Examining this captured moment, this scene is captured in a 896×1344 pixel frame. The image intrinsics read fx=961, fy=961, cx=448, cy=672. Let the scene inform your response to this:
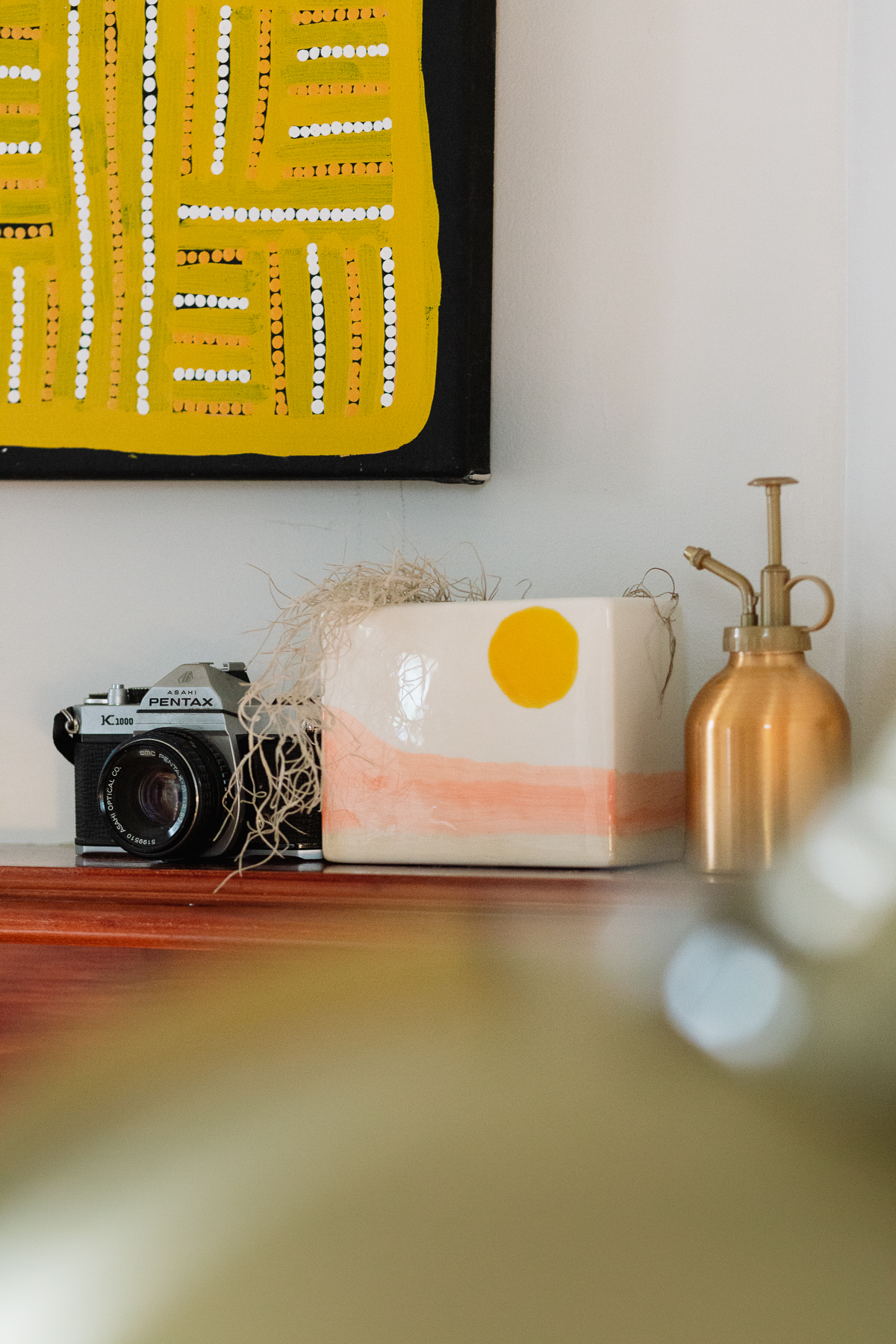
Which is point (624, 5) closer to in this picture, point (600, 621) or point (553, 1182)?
point (600, 621)

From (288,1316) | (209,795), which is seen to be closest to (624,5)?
(209,795)

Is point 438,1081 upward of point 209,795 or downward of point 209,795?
downward

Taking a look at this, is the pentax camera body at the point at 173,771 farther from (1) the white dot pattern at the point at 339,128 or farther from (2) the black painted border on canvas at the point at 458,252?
(1) the white dot pattern at the point at 339,128

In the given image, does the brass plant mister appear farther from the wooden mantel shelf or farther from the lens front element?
the lens front element

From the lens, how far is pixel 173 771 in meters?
0.66

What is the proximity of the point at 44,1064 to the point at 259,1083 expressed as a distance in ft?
0.48

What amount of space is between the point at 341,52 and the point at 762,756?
0.68 m

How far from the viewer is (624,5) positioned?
0.82m

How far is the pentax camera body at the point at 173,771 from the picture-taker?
0.64 metres

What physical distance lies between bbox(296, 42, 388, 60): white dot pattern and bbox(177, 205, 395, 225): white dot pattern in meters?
0.12

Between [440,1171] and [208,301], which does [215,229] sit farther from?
[440,1171]

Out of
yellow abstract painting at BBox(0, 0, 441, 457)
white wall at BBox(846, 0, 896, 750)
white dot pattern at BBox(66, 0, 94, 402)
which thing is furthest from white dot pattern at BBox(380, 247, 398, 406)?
white wall at BBox(846, 0, 896, 750)

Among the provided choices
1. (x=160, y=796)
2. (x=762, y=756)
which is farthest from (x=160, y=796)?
(x=762, y=756)

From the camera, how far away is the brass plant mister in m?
0.55
